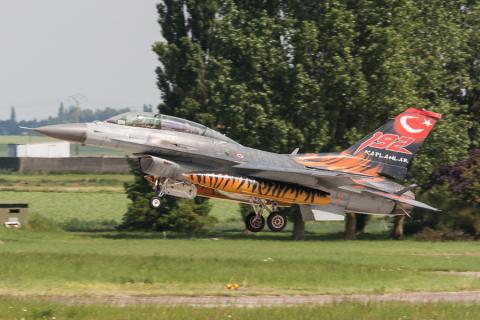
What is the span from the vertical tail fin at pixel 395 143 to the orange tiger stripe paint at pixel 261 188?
3.32 m

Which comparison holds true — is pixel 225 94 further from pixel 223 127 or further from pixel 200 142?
pixel 200 142

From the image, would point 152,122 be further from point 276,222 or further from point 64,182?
point 64,182

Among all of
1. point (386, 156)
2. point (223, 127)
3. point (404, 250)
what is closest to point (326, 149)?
point (223, 127)

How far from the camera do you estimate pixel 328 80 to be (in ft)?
172

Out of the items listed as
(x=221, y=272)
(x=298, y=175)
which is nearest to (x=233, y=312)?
(x=221, y=272)

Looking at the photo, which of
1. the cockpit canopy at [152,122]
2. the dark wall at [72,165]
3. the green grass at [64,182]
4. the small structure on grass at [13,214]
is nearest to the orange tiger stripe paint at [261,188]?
the cockpit canopy at [152,122]

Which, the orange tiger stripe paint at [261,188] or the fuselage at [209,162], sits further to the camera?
the orange tiger stripe paint at [261,188]

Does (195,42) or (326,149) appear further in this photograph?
(195,42)

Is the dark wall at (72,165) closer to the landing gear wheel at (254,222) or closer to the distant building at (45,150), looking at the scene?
the distant building at (45,150)

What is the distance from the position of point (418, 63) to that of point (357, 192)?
68.2 feet

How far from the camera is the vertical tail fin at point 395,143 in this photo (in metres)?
38.2

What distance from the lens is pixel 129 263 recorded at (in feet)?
105

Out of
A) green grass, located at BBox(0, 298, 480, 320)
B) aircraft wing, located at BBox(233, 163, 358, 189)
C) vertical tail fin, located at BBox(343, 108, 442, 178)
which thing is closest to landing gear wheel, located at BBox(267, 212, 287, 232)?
aircraft wing, located at BBox(233, 163, 358, 189)

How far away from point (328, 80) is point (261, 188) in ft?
62.2
